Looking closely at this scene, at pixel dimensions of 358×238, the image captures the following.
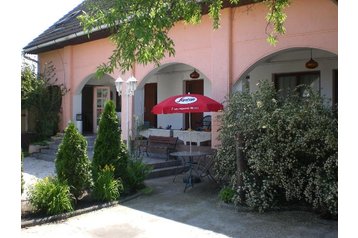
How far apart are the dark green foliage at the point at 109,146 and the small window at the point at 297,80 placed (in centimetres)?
605

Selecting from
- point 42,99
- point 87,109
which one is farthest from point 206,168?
point 87,109

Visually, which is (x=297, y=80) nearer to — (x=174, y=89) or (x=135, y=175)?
(x=174, y=89)

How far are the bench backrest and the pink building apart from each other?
0.95 metres

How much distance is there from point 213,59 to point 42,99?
8.24 metres

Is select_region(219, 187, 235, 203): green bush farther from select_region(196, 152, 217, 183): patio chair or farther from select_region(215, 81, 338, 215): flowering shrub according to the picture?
select_region(196, 152, 217, 183): patio chair

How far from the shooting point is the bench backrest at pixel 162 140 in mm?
11731

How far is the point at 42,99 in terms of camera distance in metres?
15.0

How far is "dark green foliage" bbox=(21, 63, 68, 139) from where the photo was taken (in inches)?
583

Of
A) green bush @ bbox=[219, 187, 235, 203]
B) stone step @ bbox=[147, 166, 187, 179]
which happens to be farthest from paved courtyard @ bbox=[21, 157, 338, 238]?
stone step @ bbox=[147, 166, 187, 179]

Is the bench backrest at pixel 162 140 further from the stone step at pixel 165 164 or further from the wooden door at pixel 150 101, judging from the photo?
the wooden door at pixel 150 101
